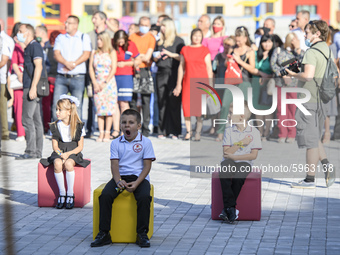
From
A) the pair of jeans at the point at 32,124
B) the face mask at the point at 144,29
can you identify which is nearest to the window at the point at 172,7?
the face mask at the point at 144,29

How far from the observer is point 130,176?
6.56 meters

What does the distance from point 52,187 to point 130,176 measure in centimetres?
162

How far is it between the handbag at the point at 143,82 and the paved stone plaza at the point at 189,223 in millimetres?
3733

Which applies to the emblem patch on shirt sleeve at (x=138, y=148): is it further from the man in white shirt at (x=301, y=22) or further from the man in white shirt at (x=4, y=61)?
the man in white shirt at (x=301, y=22)

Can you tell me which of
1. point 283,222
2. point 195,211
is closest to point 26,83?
point 195,211

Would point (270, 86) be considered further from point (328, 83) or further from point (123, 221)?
point (123, 221)

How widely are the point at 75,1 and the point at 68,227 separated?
2926 inches

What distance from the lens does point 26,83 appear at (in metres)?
11.4

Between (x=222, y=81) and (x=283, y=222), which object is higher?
(x=222, y=81)

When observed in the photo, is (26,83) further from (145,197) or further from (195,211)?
(145,197)

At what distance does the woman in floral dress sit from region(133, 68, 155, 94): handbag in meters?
0.46

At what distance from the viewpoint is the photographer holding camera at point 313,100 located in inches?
348

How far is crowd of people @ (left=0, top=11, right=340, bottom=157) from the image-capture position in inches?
520

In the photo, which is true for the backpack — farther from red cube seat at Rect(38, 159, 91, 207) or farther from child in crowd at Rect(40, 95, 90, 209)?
red cube seat at Rect(38, 159, 91, 207)
